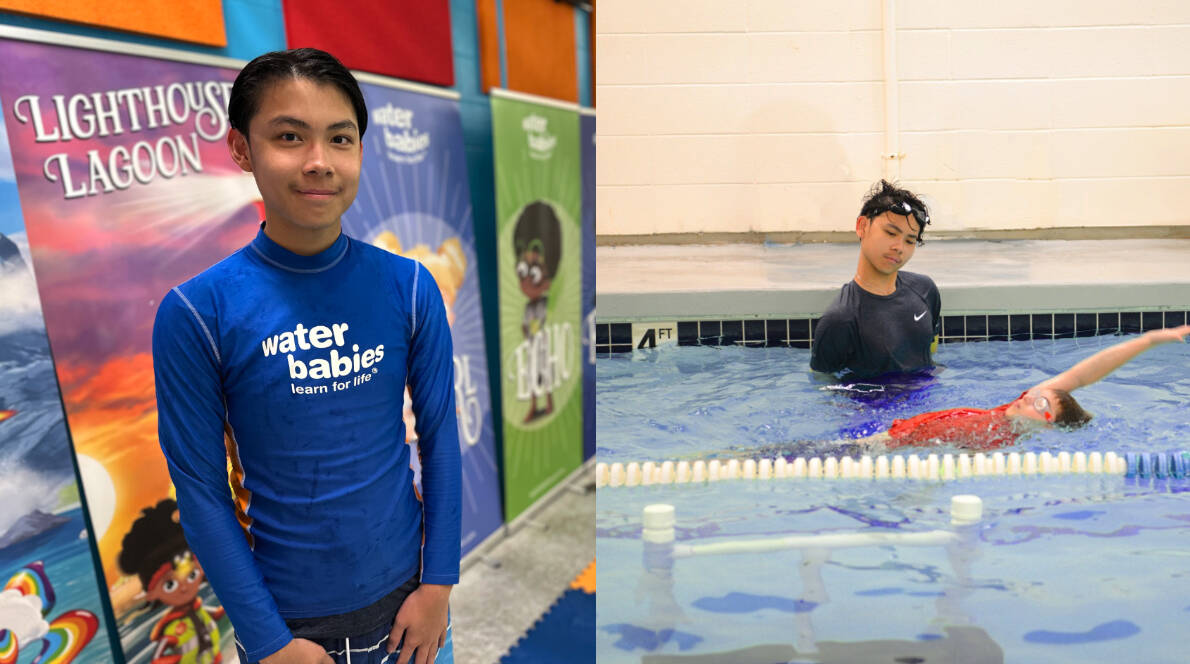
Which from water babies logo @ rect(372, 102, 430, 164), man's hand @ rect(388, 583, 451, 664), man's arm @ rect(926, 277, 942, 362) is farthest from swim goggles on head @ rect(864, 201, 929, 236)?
water babies logo @ rect(372, 102, 430, 164)

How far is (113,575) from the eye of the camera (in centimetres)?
216

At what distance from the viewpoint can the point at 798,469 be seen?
1.56m

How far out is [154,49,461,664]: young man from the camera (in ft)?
4.34

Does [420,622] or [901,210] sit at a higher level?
[901,210]

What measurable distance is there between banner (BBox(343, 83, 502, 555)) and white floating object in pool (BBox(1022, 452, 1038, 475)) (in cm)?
182

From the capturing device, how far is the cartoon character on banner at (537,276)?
161 inches

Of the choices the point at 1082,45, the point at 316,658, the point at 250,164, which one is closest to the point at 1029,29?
the point at 1082,45

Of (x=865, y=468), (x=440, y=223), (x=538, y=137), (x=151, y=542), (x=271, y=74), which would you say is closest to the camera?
Answer: (x=271, y=74)

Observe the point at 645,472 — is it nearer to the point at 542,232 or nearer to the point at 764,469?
the point at 764,469

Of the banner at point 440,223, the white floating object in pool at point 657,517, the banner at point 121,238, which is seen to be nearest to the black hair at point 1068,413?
the white floating object in pool at point 657,517

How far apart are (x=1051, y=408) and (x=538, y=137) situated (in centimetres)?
296

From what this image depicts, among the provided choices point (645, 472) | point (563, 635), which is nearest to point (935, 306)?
point (645, 472)

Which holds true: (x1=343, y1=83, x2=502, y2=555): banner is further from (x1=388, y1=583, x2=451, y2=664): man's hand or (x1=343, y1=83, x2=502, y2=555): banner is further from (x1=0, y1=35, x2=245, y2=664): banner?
(x1=388, y1=583, x2=451, y2=664): man's hand

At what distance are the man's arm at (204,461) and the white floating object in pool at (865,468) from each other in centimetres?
99
